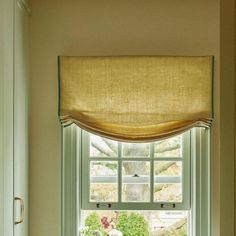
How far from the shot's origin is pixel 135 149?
2.66 meters

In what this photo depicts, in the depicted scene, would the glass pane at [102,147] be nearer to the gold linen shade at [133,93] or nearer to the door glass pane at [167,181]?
the gold linen shade at [133,93]

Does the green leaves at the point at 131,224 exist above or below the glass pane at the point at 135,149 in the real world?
below

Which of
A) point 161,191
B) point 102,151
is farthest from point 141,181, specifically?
point 102,151

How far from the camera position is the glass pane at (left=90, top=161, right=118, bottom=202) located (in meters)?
2.67

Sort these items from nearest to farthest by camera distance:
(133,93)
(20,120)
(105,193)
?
1. (20,120)
2. (133,93)
3. (105,193)

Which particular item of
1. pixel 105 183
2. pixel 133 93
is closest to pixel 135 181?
pixel 105 183

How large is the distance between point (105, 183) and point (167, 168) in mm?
408

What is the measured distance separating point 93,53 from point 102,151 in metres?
0.62

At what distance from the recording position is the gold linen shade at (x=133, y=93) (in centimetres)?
255

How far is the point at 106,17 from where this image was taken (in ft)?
8.56

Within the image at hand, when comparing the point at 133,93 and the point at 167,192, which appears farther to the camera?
the point at 167,192

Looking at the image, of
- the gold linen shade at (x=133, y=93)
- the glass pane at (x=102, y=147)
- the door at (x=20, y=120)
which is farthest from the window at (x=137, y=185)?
the door at (x=20, y=120)

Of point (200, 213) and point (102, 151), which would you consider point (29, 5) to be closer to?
point (102, 151)

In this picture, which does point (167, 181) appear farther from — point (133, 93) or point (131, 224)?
point (133, 93)
